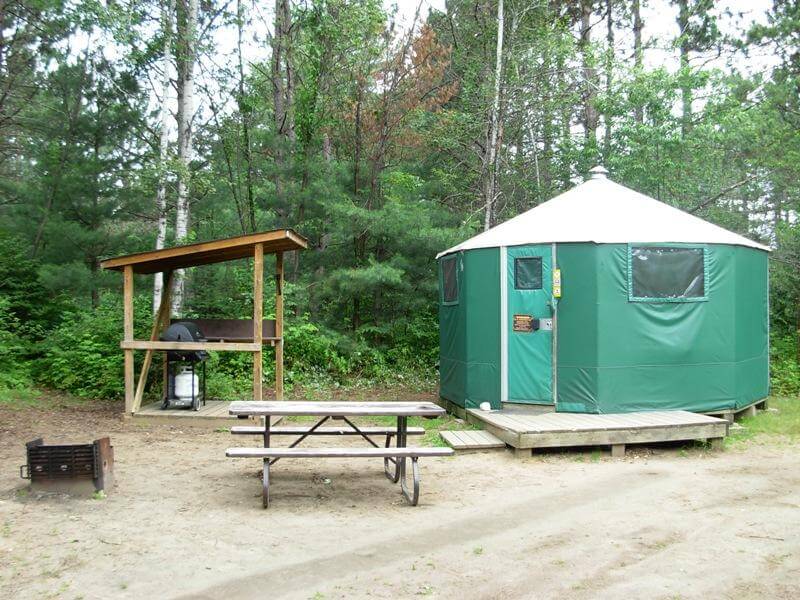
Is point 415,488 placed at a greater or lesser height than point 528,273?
lesser

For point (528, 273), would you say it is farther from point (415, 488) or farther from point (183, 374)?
point (183, 374)

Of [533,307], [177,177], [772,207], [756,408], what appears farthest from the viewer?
[772,207]

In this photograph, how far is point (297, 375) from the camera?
10891 mm

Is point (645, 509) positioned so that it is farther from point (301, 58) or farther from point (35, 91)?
point (35, 91)

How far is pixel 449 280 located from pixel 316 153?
5.55m

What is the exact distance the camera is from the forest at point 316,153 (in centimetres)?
1068

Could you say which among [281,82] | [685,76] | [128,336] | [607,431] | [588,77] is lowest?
[607,431]

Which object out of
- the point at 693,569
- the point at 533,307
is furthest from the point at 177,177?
the point at 693,569

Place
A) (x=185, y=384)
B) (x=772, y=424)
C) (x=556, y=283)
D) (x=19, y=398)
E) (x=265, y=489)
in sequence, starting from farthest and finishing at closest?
(x=19, y=398)
(x=185, y=384)
(x=772, y=424)
(x=556, y=283)
(x=265, y=489)

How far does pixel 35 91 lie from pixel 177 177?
3.58m

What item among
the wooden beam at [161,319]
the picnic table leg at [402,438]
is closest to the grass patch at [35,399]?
the wooden beam at [161,319]

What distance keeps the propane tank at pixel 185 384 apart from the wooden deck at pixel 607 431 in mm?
Result: 3977

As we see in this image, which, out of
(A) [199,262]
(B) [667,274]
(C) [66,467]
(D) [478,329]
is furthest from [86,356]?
(B) [667,274]

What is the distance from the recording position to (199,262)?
868cm
